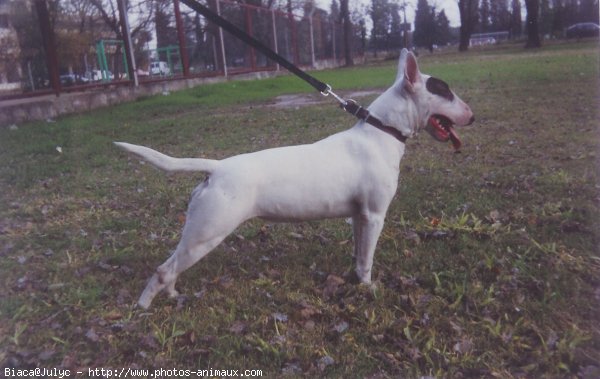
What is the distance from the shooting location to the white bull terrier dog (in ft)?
10.0

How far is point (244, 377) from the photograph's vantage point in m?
2.68

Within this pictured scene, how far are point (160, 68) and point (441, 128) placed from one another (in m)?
17.0

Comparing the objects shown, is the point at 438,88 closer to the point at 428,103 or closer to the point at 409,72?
the point at 428,103

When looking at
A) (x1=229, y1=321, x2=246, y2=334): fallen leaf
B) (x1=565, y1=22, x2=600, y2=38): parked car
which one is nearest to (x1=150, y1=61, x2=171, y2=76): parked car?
(x1=229, y1=321, x2=246, y2=334): fallen leaf

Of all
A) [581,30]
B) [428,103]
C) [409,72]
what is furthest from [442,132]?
[581,30]

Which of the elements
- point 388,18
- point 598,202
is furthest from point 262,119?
point 388,18

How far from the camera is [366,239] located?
11.3 feet

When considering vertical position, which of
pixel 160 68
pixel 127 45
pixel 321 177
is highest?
pixel 127 45

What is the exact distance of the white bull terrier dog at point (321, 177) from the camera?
3055mm

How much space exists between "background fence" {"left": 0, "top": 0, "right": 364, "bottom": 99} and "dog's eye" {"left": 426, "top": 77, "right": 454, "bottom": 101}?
11679mm

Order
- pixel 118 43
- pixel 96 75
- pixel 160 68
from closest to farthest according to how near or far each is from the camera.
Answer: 1. pixel 96 75
2. pixel 118 43
3. pixel 160 68

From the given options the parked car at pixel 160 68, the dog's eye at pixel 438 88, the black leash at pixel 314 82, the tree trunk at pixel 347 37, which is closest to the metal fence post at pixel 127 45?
the parked car at pixel 160 68

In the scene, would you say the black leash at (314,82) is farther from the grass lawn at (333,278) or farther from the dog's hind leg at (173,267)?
the dog's hind leg at (173,267)

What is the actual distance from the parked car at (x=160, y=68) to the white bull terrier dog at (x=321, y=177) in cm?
1653
